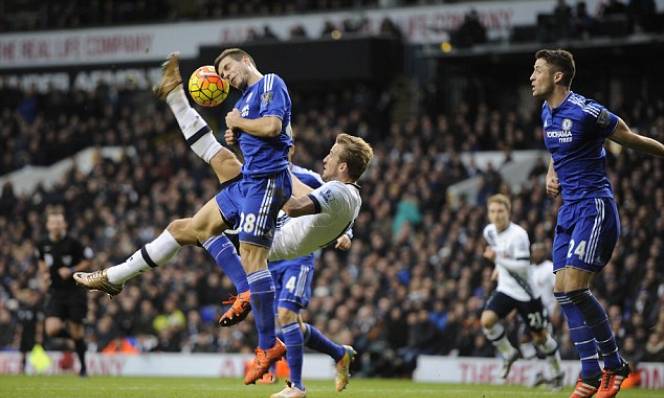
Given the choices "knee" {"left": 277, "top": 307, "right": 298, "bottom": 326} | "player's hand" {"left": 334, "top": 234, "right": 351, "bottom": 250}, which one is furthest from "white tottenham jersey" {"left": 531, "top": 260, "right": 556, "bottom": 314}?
"player's hand" {"left": 334, "top": 234, "right": 351, "bottom": 250}

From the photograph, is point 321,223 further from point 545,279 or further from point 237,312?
point 545,279

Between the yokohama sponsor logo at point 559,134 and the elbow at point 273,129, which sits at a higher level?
the elbow at point 273,129

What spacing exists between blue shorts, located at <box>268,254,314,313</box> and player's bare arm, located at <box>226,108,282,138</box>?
2994 millimetres

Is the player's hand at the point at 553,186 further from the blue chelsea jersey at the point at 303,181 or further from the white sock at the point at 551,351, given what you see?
the white sock at the point at 551,351

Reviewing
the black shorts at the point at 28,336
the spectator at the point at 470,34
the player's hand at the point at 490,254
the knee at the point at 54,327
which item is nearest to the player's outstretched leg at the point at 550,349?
the player's hand at the point at 490,254

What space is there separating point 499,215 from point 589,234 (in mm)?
5095

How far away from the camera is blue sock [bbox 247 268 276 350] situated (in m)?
9.57

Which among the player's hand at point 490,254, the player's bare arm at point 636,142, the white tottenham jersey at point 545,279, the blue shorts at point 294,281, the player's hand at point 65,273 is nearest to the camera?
the player's bare arm at point 636,142

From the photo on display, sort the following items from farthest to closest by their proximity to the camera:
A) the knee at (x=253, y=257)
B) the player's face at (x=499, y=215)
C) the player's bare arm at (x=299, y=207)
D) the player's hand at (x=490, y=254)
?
the player's face at (x=499, y=215) < the player's hand at (x=490, y=254) < the knee at (x=253, y=257) < the player's bare arm at (x=299, y=207)

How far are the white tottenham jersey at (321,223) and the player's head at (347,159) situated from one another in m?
0.11

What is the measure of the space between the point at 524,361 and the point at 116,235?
12719mm

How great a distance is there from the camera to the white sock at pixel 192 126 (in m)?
10.5

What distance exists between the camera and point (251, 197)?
982 centimetres

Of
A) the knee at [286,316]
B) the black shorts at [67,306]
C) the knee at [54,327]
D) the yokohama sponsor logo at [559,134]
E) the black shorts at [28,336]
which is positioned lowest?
the black shorts at [28,336]
